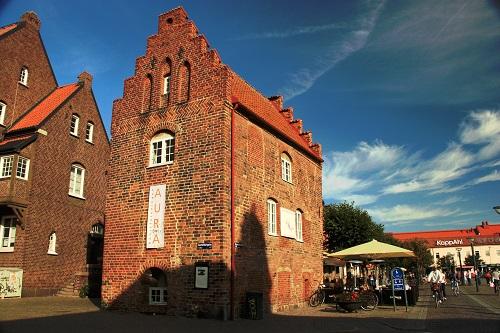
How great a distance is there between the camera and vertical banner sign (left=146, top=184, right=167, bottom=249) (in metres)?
15.5

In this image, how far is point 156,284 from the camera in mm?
15336

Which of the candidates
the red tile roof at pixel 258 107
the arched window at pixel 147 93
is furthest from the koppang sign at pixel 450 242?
the arched window at pixel 147 93

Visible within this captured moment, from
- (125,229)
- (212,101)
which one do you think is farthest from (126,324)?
(212,101)


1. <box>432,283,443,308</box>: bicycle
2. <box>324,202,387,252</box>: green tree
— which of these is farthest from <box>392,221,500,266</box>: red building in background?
<box>432,283,443,308</box>: bicycle

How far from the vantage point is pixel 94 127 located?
28062 mm

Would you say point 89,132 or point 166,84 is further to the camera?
point 89,132

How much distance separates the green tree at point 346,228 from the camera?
35062 millimetres

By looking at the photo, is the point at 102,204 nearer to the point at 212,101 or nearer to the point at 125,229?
the point at 125,229

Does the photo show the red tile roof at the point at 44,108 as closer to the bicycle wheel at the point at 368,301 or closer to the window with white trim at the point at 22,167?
the window with white trim at the point at 22,167

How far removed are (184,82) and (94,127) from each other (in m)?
13.6

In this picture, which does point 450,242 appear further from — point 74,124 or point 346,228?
point 74,124

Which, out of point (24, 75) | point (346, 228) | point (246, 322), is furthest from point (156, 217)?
point (346, 228)

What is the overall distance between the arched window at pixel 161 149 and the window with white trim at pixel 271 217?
14.8 ft

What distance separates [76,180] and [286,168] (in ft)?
44.9
